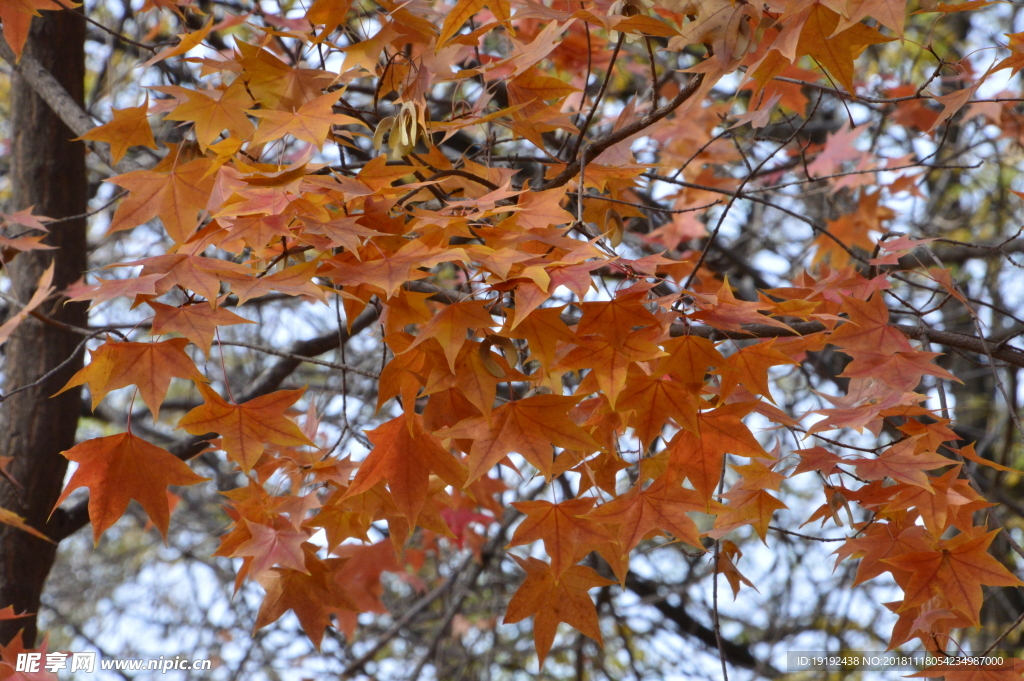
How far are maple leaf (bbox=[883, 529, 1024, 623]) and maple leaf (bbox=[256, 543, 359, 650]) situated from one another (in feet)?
3.32

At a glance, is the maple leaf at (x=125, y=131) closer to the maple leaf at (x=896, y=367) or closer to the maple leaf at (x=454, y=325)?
the maple leaf at (x=454, y=325)

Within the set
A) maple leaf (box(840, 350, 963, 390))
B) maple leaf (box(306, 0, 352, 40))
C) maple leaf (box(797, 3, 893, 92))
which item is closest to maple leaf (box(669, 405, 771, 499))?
maple leaf (box(840, 350, 963, 390))

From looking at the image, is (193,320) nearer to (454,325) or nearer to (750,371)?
(454,325)

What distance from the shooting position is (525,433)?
1.20m

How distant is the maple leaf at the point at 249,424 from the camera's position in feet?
4.13

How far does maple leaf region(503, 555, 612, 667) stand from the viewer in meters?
1.47

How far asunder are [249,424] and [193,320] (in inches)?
8.6

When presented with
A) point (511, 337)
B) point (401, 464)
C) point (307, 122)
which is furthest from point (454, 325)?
point (307, 122)

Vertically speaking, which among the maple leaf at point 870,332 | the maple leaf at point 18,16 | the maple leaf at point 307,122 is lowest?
the maple leaf at point 870,332

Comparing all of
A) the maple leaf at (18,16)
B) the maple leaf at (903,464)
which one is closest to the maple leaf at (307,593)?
the maple leaf at (903,464)

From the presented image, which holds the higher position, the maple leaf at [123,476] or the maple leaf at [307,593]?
the maple leaf at [123,476]

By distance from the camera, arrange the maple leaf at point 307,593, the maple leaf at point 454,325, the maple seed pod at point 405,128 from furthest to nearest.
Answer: the maple leaf at point 307,593 → the maple seed pod at point 405,128 → the maple leaf at point 454,325

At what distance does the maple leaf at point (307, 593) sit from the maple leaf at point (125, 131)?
86cm

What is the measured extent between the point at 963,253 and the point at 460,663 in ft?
8.12
